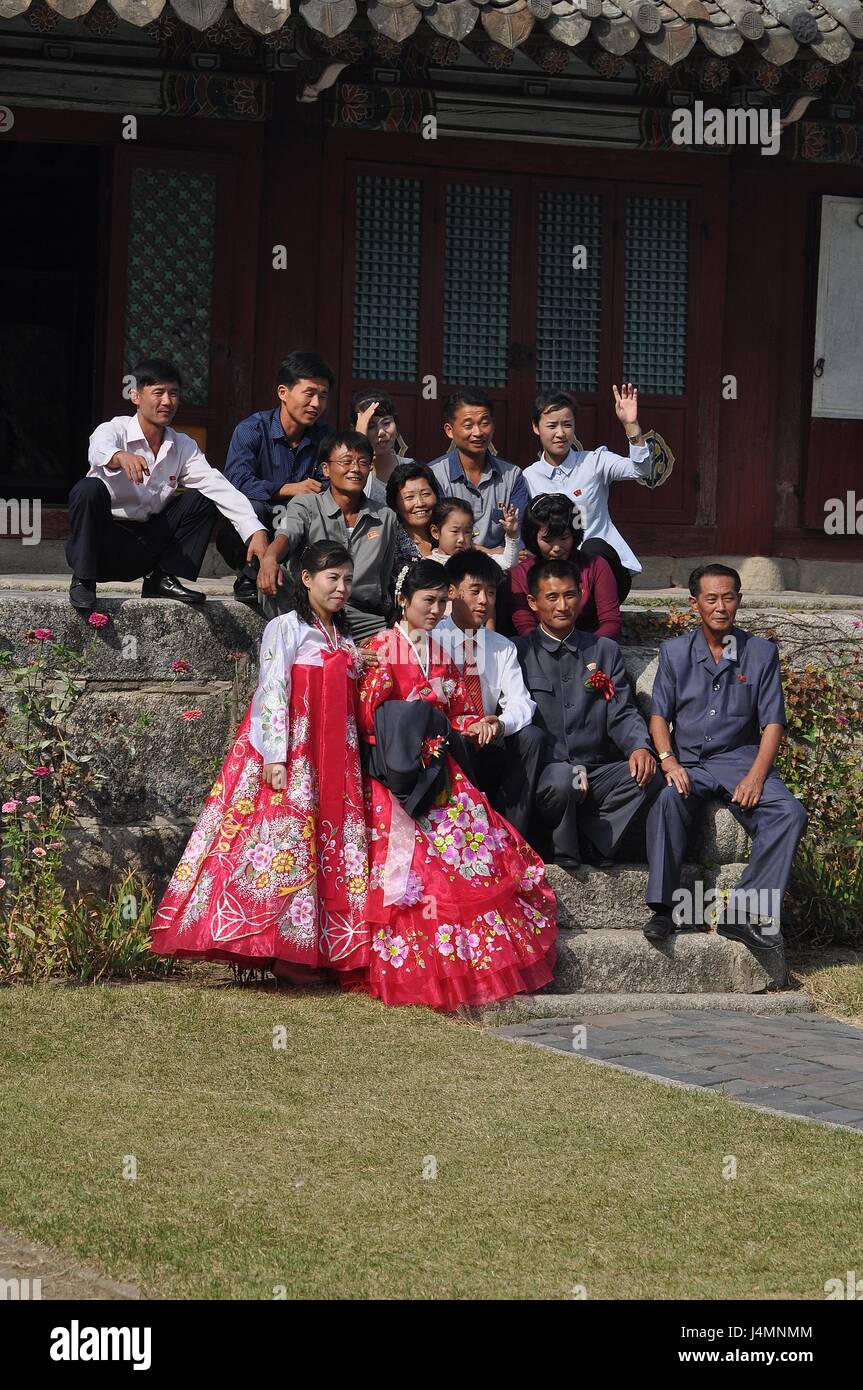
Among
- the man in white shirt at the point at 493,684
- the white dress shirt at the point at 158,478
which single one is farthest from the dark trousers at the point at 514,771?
the white dress shirt at the point at 158,478

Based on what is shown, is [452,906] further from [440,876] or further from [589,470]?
[589,470]

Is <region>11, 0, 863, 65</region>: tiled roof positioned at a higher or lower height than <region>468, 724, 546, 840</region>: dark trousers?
higher

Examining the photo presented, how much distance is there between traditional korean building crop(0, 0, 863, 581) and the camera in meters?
9.31

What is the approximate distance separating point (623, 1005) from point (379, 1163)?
2.06 metres

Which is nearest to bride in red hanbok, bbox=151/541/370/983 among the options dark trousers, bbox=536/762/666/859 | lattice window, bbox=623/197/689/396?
dark trousers, bbox=536/762/666/859

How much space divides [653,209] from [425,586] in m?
4.56

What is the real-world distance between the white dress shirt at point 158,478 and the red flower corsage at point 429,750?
3.95 feet

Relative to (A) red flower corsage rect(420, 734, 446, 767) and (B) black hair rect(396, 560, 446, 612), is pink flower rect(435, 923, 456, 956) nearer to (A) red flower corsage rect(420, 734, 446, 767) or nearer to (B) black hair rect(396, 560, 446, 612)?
(A) red flower corsage rect(420, 734, 446, 767)

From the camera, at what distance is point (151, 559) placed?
727cm

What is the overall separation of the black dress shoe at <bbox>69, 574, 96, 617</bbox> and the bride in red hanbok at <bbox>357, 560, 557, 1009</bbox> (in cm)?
117

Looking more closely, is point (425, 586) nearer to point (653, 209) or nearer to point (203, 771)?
point (203, 771)

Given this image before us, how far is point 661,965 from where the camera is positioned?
6.93 metres

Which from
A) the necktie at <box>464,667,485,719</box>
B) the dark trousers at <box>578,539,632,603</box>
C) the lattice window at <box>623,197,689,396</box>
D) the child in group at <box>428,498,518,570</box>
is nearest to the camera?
the necktie at <box>464,667,485,719</box>

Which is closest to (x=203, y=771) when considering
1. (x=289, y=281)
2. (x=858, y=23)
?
(x=289, y=281)
